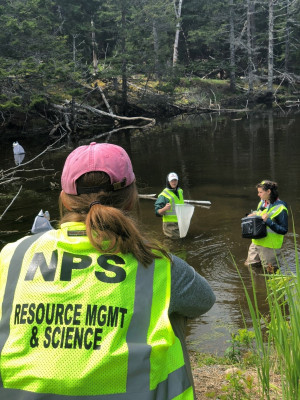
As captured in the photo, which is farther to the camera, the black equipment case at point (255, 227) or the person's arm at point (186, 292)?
the black equipment case at point (255, 227)

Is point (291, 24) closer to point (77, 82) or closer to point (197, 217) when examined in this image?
point (77, 82)

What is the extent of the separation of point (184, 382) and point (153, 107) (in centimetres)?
3703

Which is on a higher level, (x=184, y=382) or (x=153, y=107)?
(x=184, y=382)

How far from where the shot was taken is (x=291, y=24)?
47938 millimetres

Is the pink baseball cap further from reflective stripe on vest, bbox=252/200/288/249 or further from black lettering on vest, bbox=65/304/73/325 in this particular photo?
reflective stripe on vest, bbox=252/200/288/249

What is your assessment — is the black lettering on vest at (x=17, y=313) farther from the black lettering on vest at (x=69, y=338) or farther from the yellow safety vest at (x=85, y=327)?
the black lettering on vest at (x=69, y=338)

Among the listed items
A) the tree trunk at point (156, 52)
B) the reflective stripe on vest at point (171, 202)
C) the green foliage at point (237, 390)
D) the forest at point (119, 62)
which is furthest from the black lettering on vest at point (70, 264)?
the tree trunk at point (156, 52)

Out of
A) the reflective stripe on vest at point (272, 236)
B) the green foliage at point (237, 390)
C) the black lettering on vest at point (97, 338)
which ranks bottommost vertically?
the reflective stripe on vest at point (272, 236)

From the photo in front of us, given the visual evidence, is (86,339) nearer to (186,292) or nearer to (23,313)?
(23,313)

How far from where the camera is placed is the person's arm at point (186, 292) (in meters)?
1.73

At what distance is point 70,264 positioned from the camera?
1671 millimetres

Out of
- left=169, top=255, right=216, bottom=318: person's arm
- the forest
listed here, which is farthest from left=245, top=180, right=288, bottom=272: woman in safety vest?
the forest

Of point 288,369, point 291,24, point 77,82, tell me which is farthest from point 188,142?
point 291,24

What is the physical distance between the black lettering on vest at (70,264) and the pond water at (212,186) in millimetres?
1435
